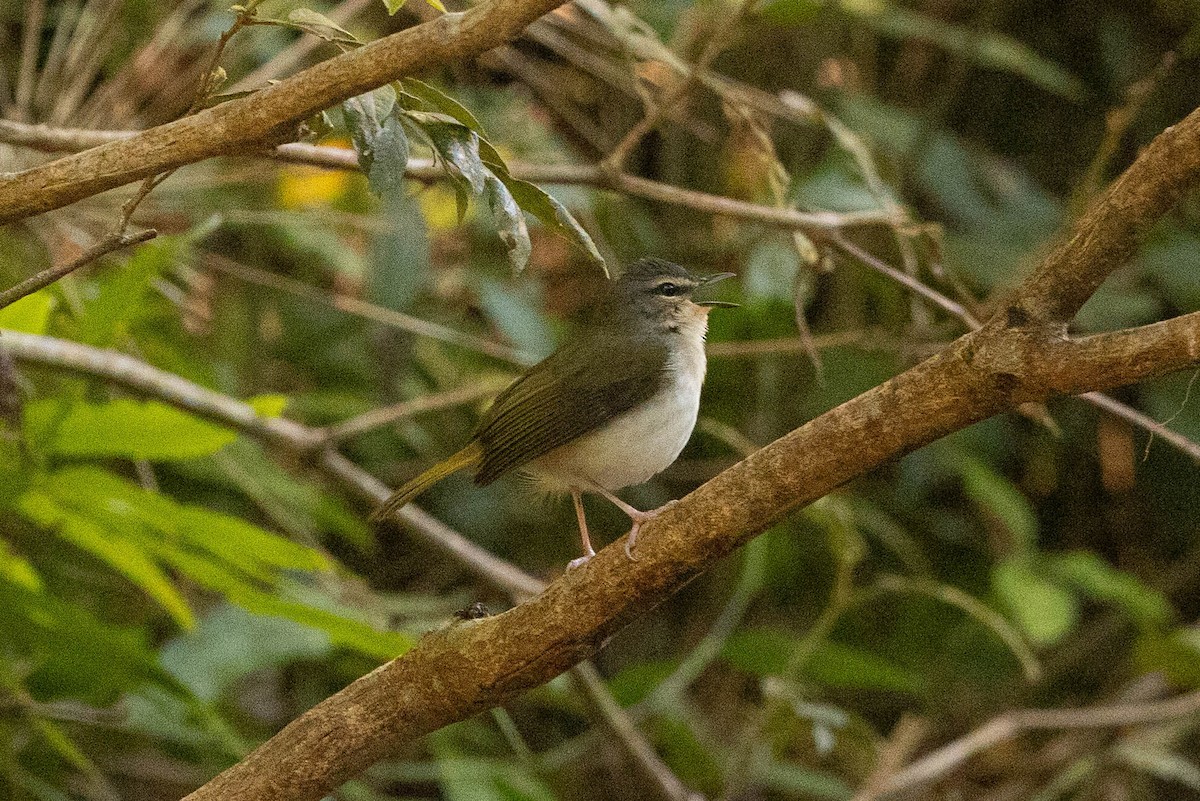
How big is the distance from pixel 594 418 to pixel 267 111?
1493 millimetres

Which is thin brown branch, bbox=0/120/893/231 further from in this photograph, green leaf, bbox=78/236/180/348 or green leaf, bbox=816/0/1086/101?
green leaf, bbox=816/0/1086/101

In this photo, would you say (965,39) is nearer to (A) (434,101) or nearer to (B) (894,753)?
(B) (894,753)

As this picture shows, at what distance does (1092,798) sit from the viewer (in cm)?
501

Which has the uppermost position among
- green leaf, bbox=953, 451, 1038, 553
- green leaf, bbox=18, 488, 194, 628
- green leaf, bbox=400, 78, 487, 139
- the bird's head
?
green leaf, bbox=400, 78, 487, 139

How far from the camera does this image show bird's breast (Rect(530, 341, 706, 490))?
3.01 metres

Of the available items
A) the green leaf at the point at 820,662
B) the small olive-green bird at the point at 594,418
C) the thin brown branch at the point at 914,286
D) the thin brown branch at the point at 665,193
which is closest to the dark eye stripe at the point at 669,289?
the small olive-green bird at the point at 594,418

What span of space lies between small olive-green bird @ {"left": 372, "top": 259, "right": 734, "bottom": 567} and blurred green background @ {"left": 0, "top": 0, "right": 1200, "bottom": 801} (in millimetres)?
594

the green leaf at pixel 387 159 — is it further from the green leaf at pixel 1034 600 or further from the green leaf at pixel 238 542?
the green leaf at pixel 1034 600

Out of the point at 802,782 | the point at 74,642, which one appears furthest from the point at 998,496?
the point at 74,642

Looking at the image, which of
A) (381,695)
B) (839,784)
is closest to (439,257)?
(839,784)

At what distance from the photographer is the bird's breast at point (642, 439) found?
9.89 feet

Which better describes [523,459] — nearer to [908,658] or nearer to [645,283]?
[645,283]

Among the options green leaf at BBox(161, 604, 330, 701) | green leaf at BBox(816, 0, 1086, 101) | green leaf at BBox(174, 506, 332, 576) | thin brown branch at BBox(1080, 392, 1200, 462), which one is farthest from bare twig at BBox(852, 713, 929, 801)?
green leaf at BBox(174, 506, 332, 576)

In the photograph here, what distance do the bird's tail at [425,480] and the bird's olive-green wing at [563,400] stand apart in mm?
34
